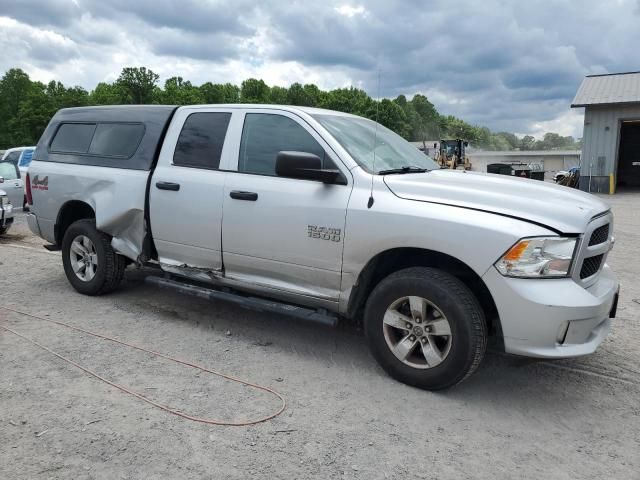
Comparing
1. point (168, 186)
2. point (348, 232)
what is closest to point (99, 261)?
point (168, 186)

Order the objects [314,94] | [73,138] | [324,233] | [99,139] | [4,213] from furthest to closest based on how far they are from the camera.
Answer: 1. [314,94]
2. [4,213]
3. [73,138]
4. [99,139]
5. [324,233]

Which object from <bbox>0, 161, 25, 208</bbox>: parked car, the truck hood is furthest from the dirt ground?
<bbox>0, 161, 25, 208</bbox>: parked car

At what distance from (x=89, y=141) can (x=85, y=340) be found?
2326 mm

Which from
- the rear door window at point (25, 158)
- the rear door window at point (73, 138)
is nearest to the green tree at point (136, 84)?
the rear door window at point (25, 158)

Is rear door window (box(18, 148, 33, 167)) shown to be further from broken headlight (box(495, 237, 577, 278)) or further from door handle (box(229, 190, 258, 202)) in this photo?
broken headlight (box(495, 237, 577, 278))

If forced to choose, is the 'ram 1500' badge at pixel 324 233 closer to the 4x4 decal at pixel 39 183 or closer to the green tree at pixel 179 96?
the 4x4 decal at pixel 39 183

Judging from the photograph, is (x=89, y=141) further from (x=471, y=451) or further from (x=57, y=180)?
(x=471, y=451)

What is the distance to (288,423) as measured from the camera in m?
3.23

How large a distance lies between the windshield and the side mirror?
0.25 m

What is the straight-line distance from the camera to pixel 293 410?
133 inches

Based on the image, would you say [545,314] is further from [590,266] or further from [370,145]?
[370,145]

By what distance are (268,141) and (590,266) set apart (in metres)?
2.62

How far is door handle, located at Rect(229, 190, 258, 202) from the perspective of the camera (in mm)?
4262

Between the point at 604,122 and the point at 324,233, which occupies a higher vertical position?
the point at 604,122
